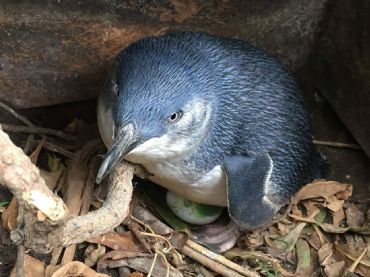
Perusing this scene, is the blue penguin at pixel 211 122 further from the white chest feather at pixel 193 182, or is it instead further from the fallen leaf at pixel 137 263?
the fallen leaf at pixel 137 263

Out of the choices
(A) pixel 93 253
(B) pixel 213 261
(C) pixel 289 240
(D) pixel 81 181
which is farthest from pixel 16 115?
(C) pixel 289 240

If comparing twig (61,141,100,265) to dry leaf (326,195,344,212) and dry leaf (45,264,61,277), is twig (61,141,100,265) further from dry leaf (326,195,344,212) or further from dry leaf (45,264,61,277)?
dry leaf (326,195,344,212)

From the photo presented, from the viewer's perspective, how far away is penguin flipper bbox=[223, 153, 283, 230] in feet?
6.02

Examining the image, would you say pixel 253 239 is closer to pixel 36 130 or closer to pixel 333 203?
pixel 333 203

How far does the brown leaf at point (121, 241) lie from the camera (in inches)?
78.5

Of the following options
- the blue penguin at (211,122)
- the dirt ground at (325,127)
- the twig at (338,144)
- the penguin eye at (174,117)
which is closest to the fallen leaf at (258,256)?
the blue penguin at (211,122)

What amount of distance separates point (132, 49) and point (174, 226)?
56 cm

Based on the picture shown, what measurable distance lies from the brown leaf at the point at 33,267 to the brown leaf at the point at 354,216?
93 centimetres

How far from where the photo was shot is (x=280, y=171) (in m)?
1.97

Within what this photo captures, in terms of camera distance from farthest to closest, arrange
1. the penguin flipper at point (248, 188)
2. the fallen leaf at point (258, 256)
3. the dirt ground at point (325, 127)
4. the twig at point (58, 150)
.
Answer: the dirt ground at point (325, 127), the twig at point (58, 150), the fallen leaf at point (258, 256), the penguin flipper at point (248, 188)

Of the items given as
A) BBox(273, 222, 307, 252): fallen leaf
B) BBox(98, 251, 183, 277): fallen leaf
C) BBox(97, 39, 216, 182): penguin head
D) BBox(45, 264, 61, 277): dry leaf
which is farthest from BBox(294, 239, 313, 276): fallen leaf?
BBox(45, 264, 61, 277): dry leaf

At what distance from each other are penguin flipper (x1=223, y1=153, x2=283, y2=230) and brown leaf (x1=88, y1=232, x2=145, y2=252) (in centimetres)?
31

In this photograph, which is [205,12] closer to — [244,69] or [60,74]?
[244,69]

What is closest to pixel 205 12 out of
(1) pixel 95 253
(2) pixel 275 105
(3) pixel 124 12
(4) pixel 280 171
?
(3) pixel 124 12
